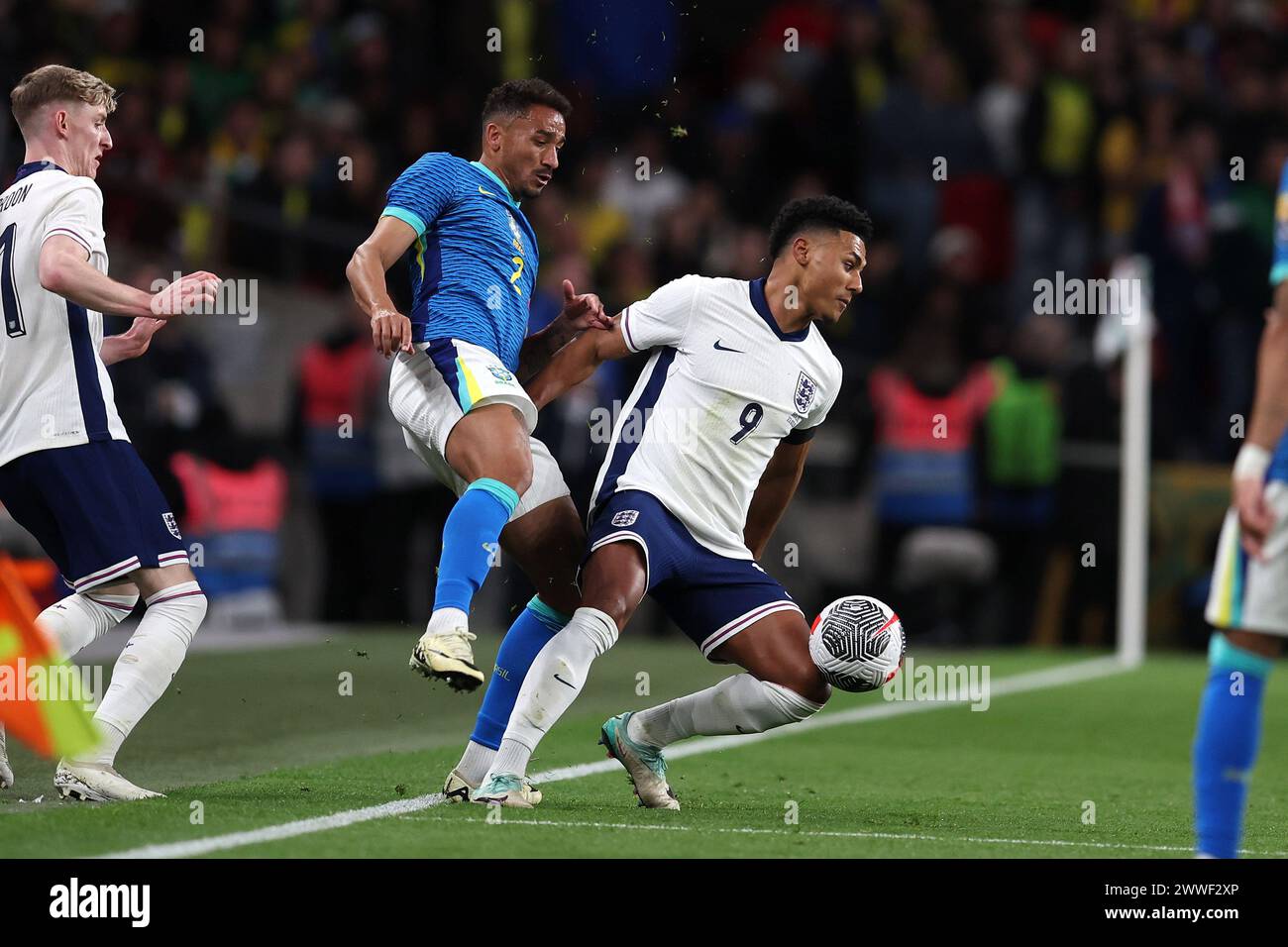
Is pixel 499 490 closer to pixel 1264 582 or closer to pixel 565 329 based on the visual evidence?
pixel 565 329

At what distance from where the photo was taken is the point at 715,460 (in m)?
6.56

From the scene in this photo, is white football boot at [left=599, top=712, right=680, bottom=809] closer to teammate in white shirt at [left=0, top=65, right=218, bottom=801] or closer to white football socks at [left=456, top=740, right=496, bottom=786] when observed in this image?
white football socks at [left=456, top=740, right=496, bottom=786]

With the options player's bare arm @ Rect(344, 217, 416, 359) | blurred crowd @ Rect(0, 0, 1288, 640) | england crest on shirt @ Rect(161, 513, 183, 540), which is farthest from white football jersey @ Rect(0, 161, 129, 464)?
blurred crowd @ Rect(0, 0, 1288, 640)

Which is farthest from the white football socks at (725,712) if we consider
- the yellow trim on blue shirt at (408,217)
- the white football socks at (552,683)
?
the yellow trim on blue shirt at (408,217)

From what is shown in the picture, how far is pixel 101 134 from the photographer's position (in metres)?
6.35

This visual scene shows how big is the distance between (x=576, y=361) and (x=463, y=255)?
532 millimetres

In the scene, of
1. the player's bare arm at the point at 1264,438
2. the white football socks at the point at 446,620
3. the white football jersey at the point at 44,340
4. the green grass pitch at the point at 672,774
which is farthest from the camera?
the white football jersey at the point at 44,340

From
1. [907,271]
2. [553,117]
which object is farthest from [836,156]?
[553,117]

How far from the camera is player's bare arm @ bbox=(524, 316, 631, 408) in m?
6.64

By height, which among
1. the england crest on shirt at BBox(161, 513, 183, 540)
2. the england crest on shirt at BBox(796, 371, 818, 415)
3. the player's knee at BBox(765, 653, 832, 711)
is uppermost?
the england crest on shirt at BBox(796, 371, 818, 415)

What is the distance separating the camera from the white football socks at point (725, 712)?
629cm

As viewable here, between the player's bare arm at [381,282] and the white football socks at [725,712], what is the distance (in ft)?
4.71

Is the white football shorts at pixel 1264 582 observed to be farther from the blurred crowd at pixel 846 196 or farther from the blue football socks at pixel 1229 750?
the blurred crowd at pixel 846 196
